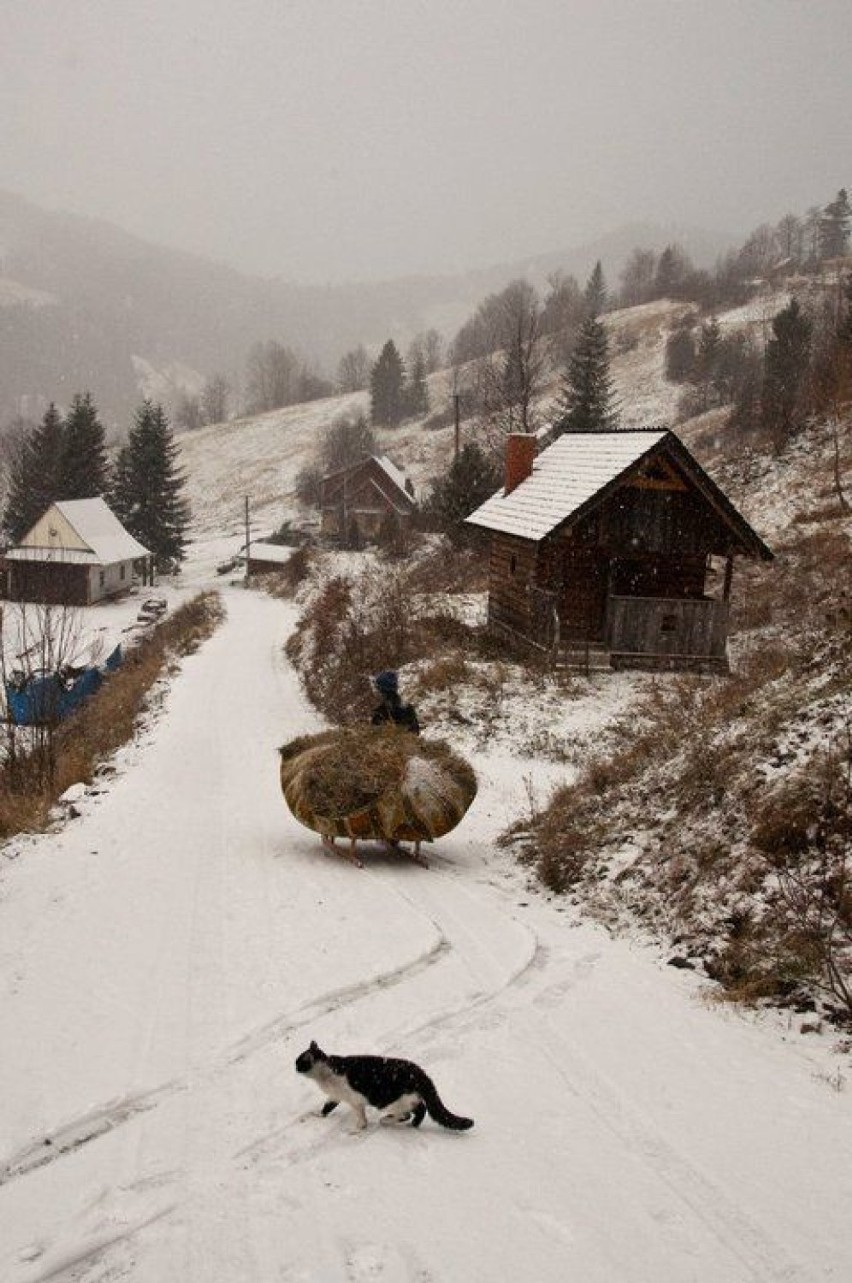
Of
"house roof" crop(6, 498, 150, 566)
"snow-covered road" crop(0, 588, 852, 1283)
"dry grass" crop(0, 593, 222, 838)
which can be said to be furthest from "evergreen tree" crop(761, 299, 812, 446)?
"snow-covered road" crop(0, 588, 852, 1283)

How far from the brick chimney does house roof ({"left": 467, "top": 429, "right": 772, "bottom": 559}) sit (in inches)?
22.1

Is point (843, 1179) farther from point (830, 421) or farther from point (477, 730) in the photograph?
point (830, 421)

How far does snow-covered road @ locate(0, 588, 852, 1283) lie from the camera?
450 cm

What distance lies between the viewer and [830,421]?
1531 inches

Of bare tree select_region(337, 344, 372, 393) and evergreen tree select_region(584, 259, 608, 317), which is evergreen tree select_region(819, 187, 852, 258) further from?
bare tree select_region(337, 344, 372, 393)

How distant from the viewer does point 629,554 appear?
→ 2456cm

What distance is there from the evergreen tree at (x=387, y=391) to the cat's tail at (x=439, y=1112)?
360ft

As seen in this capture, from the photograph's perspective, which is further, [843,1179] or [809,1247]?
[843,1179]

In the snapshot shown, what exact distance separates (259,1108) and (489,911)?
428cm

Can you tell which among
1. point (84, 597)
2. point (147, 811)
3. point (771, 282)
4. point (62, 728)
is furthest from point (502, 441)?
point (771, 282)

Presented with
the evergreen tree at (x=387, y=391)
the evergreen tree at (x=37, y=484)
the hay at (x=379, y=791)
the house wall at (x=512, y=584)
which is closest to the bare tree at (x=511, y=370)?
the evergreen tree at (x=387, y=391)

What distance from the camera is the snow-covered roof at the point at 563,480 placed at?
23.4m

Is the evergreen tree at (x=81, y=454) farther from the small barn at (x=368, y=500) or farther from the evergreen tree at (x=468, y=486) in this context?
the evergreen tree at (x=468, y=486)

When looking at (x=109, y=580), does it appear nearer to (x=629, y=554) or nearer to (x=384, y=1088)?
(x=629, y=554)
